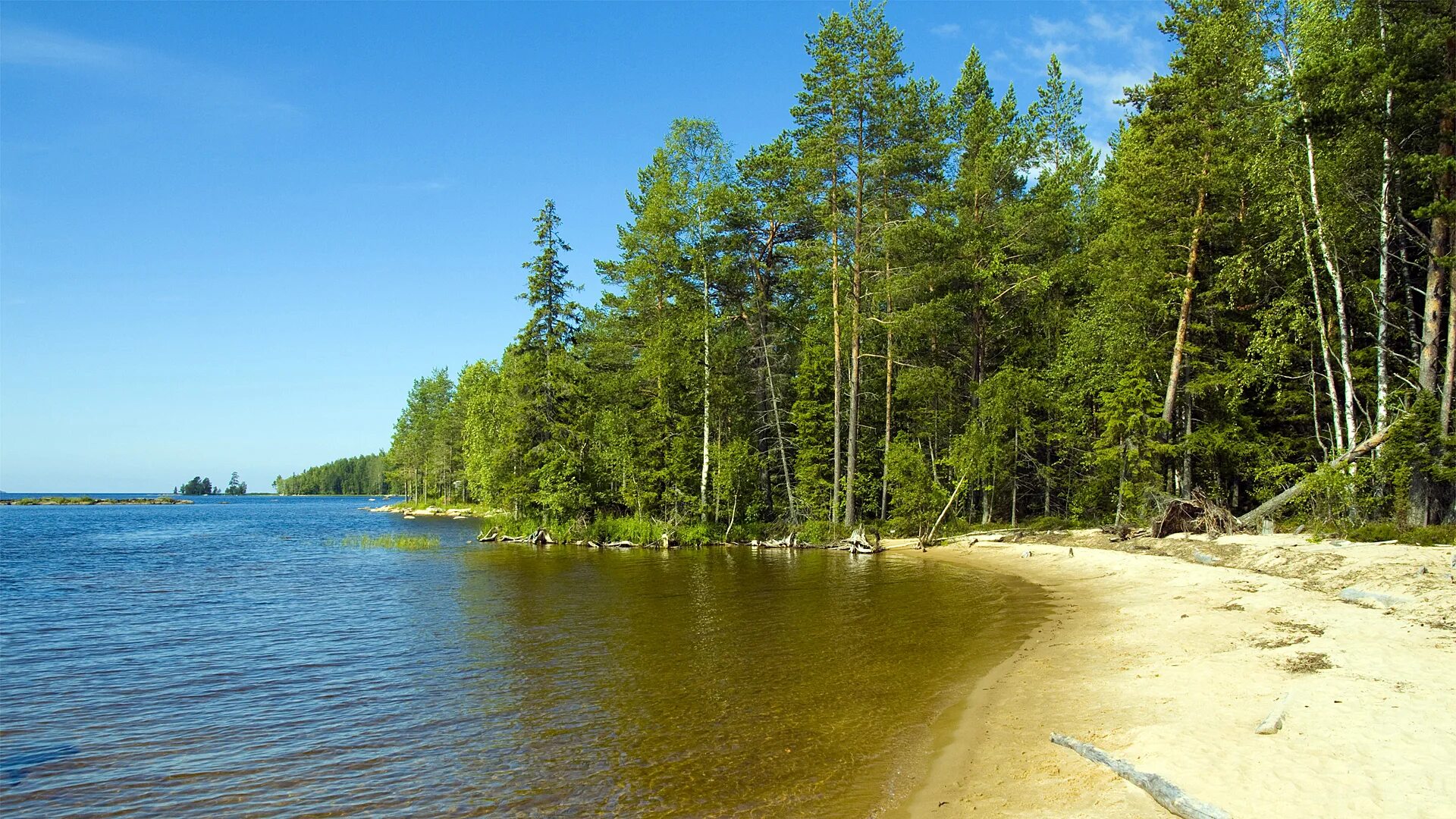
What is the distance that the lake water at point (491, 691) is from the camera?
7523mm

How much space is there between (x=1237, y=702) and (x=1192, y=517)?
58.5 feet

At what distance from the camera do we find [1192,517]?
23391mm

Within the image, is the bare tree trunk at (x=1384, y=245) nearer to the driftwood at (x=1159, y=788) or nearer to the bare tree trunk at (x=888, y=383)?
the bare tree trunk at (x=888, y=383)

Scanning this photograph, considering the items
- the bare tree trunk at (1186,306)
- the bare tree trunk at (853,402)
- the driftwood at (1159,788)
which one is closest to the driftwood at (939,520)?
the bare tree trunk at (853,402)

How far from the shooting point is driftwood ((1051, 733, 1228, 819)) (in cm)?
548

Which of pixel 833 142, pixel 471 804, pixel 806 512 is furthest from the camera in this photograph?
pixel 806 512

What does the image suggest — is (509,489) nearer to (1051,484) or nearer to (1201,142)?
(1051,484)

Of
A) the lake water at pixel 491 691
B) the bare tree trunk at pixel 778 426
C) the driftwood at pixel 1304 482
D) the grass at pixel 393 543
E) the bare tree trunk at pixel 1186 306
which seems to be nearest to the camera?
the lake water at pixel 491 691

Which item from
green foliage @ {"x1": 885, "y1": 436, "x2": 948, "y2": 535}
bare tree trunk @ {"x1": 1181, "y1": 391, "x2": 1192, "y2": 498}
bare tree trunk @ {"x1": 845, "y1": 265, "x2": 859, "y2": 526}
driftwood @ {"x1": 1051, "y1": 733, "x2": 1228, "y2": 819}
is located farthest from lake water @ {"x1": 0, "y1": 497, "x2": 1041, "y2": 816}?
bare tree trunk @ {"x1": 1181, "y1": 391, "x2": 1192, "y2": 498}

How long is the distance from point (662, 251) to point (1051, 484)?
22275 millimetres

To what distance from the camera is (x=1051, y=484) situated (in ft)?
112

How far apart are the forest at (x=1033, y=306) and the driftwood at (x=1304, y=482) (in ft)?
0.44

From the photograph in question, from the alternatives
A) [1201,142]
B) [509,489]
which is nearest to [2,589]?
[509,489]

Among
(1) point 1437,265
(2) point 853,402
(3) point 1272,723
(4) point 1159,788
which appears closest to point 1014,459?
(2) point 853,402
